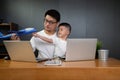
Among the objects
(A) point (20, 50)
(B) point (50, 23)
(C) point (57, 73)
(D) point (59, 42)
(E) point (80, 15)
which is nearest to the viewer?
(C) point (57, 73)

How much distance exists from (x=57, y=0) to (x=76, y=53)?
282 centimetres

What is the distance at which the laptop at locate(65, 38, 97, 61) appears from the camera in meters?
1.55

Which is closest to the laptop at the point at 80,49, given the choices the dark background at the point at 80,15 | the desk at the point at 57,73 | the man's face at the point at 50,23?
the desk at the point at 57,73

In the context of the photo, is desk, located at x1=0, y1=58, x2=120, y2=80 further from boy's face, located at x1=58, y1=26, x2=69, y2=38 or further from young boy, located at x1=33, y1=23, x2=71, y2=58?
boy's face, located at x1=58, y1=26, x2=69, y2=38

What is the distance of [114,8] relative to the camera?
433cm

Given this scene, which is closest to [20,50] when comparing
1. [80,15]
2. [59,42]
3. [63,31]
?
[59,42]

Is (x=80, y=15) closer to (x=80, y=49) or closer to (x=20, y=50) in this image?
(x=80, y=49)

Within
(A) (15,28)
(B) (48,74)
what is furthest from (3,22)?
(B) (48,74)

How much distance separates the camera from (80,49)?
1.61 metres

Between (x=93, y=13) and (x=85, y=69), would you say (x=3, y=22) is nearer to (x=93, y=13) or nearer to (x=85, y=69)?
(x=93, y=13)

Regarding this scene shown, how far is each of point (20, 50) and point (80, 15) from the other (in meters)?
2.92

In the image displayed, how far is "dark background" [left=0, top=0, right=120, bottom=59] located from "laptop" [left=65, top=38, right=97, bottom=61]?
263 centimetres

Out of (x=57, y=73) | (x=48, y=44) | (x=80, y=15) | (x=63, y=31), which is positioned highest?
(x=80, y=15)

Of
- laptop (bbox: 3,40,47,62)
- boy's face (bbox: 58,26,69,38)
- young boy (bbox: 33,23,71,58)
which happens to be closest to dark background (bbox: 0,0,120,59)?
boy's face (bbox: 58,26,69,38)
